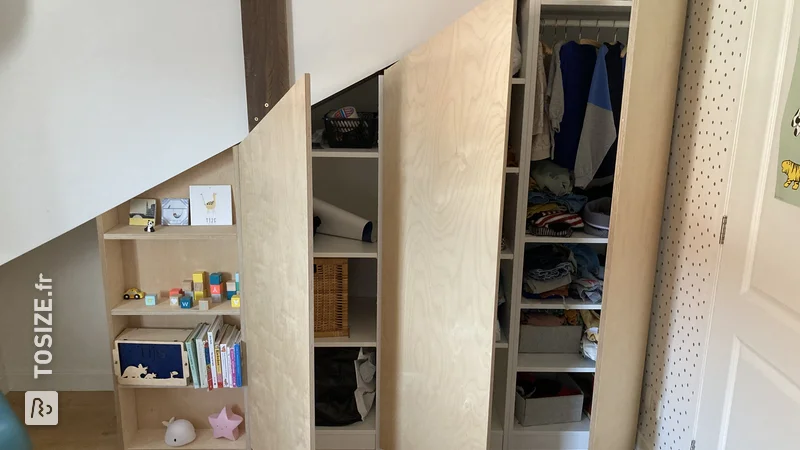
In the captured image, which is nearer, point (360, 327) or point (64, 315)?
point (360, 327)

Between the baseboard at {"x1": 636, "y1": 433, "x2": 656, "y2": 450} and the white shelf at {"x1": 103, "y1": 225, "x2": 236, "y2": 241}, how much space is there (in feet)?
5.44

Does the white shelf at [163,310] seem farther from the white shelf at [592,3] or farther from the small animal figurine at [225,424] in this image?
the white shelf at [592,3]

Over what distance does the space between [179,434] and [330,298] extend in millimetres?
905

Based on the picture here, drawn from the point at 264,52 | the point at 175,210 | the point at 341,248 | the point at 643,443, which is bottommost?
A: the point at 643,443

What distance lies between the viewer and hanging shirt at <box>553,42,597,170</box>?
80.1 inches

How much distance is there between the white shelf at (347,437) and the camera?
2270mm

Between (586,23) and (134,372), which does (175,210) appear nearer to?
(134,372)

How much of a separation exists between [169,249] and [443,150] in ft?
4.26

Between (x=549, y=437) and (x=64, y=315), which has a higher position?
(x=64, y=315)

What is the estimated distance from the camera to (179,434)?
232 centimetres

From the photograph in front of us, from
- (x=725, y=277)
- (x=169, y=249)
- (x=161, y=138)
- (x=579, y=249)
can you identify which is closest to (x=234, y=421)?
(x=169, y=249)

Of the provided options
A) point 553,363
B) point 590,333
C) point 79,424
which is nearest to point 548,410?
point 553,363

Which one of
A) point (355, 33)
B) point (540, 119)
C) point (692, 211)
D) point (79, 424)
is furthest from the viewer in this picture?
point (79, 424)

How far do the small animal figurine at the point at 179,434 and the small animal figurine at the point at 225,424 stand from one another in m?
0.09
